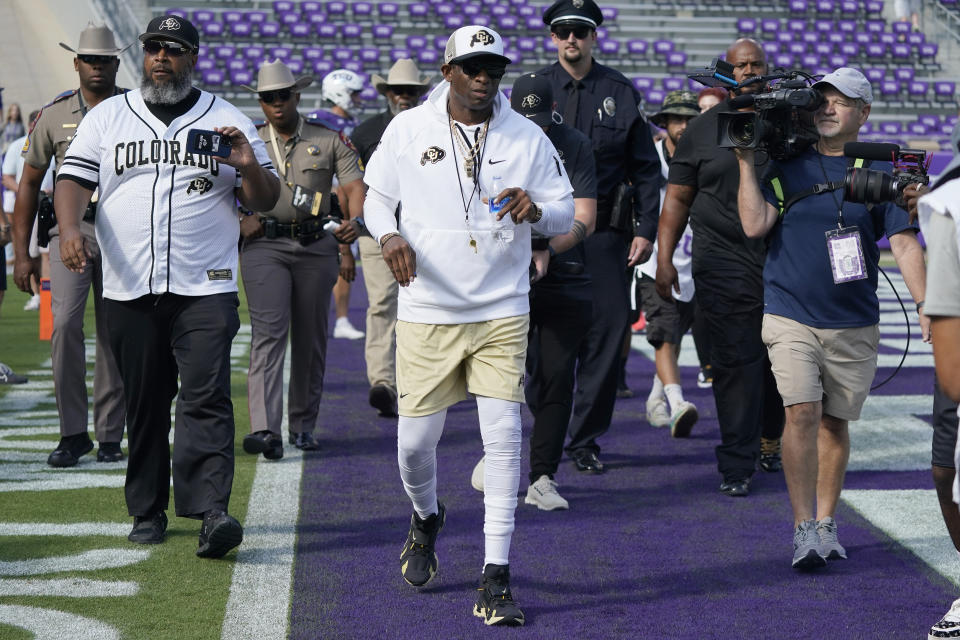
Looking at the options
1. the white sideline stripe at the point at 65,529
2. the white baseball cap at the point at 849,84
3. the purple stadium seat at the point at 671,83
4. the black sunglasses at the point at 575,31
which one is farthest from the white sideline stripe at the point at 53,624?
the purple stadium seat at the point at 671,83

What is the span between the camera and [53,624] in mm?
4422

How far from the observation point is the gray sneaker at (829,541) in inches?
207

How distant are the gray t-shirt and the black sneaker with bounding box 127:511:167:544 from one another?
3495 millimetres

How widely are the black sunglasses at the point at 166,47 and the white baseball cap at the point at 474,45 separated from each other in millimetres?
1254

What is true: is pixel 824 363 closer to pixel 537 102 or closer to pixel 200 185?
pixel 537 102

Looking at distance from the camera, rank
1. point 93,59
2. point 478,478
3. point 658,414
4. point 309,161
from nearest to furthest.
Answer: point 478,478 < point 93,59 < point 309,161 < point 658,414

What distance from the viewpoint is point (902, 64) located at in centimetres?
3569

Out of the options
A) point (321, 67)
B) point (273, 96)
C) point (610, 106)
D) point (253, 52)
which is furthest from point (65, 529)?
point (253, 52)

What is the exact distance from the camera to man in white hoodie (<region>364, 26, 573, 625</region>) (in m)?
4.65

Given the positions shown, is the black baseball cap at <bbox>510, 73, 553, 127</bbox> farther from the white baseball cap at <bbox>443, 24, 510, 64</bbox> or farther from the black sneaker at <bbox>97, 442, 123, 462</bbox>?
the black sneaker at <bbox>97, 442, 123, 462</bbox>

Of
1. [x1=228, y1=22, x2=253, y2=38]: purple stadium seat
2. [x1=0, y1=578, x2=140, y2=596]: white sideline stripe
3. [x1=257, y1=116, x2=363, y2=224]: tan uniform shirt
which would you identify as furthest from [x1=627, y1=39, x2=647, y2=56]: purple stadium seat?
[x1=0, y1=578, x2=140, y2=596]: white sideline stripe

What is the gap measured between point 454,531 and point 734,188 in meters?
2.21

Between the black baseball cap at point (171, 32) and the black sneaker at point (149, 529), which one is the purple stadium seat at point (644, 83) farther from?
the black sneaker at point (149, 529)

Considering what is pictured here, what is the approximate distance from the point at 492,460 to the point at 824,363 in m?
1.48
